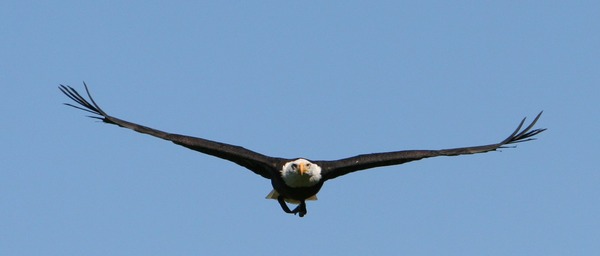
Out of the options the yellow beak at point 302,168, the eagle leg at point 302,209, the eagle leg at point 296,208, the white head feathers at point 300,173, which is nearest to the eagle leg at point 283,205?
the eagle leg at point 296,208

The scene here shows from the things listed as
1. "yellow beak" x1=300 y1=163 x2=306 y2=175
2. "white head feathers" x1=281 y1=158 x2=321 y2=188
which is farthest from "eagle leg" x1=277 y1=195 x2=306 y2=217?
"yellow beak" x1=300 y1=163 x2=306 y2=175

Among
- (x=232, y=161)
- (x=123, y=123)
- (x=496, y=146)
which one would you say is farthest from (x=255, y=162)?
(x=496, y=146)

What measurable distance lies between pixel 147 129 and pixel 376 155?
4253 millimetres

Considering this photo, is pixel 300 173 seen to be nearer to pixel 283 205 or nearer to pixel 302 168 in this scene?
pixel 302 168

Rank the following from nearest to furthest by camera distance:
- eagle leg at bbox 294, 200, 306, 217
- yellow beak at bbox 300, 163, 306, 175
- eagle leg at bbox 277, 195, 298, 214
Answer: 1. yellow beak at bbox 300, 163, 306, 175
2. eagle leg at bbox 294, 200, 306, 217
3. eagle leg at bbox 277, 195, 298, 214

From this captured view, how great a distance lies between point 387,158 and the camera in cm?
3008

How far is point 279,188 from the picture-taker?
1173 inches

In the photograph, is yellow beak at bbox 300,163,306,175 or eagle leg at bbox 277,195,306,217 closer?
yellow beak at bbox 300,163,306,175

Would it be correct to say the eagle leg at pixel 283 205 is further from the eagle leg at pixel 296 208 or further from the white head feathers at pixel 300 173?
the white head feathers at pixel 300 173

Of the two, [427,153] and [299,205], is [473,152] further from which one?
[299,205]

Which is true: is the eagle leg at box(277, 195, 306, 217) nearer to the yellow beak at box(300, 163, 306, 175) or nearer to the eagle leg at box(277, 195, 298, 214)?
the eagle leg at box(277, 195, 298, 214)

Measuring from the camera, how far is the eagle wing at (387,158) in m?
29.8

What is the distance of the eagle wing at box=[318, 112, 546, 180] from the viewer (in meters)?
29.8

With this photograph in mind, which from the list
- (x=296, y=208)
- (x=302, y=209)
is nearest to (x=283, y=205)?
(x=296, y=208)
